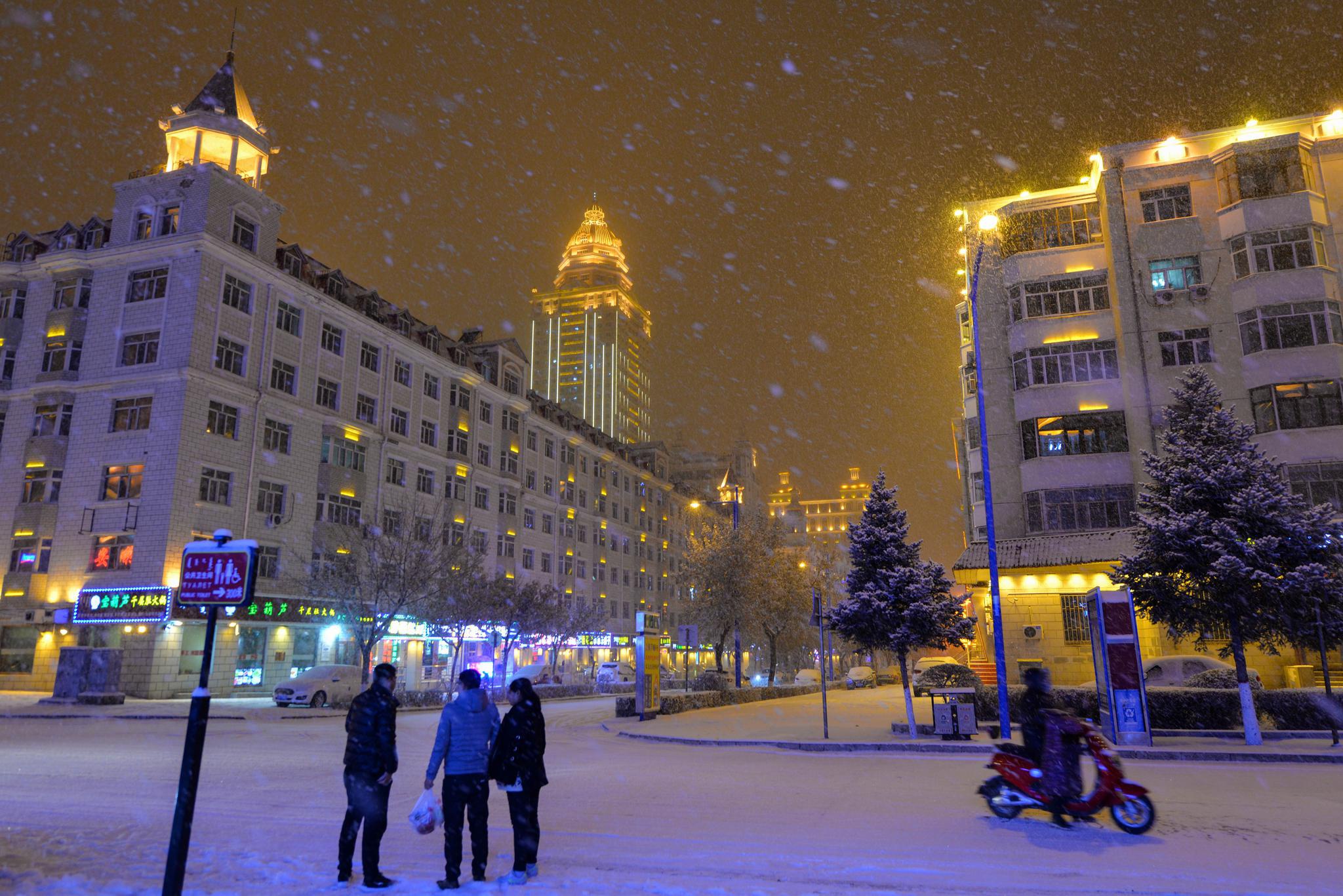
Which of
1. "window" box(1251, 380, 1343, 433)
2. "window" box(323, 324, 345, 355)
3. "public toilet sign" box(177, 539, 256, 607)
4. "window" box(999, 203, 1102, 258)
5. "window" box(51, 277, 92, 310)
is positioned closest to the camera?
"public toilet sign" box(177, 539, 256, 607)

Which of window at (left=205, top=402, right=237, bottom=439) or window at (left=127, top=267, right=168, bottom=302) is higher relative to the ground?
window at (left=127, top=267, right=168, bottom=302)

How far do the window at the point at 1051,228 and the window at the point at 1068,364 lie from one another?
465 cm

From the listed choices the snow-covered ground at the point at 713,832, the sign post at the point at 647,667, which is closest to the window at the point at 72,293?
the sign post at the point at 647,667

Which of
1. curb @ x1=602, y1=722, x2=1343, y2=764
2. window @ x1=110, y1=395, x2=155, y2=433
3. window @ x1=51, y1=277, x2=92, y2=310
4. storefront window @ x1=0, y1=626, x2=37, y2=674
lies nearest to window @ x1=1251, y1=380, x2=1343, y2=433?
curb @ x1=602, y1=722, x2=1343, y2=764

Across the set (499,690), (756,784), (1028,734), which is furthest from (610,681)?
(1028,734)

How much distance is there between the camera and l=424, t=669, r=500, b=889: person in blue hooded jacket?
25.5 ft

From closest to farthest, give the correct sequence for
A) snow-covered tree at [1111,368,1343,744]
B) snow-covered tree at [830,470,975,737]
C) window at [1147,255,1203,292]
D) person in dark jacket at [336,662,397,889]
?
person in dark jacket at [336,662,397,889]
snow-covered tree at [1111,368,1343,744]
snow-covered tree at [830,470,975,737]
window at [1147,255,1203,292]

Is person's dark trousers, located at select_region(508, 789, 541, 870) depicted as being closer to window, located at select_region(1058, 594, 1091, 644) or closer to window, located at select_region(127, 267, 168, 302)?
window, located at select_region(1058, 594, 1091, 644)

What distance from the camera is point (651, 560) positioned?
9250 cm

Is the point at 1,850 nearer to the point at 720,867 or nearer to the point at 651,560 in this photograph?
the point at 720,867

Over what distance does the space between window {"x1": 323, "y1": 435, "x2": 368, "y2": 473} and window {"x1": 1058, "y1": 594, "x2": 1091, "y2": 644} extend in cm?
3605

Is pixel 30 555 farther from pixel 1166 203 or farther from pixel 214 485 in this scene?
pixel 1166 203

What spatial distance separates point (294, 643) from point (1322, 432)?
45.5 meters

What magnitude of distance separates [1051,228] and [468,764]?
3746 centimetres
